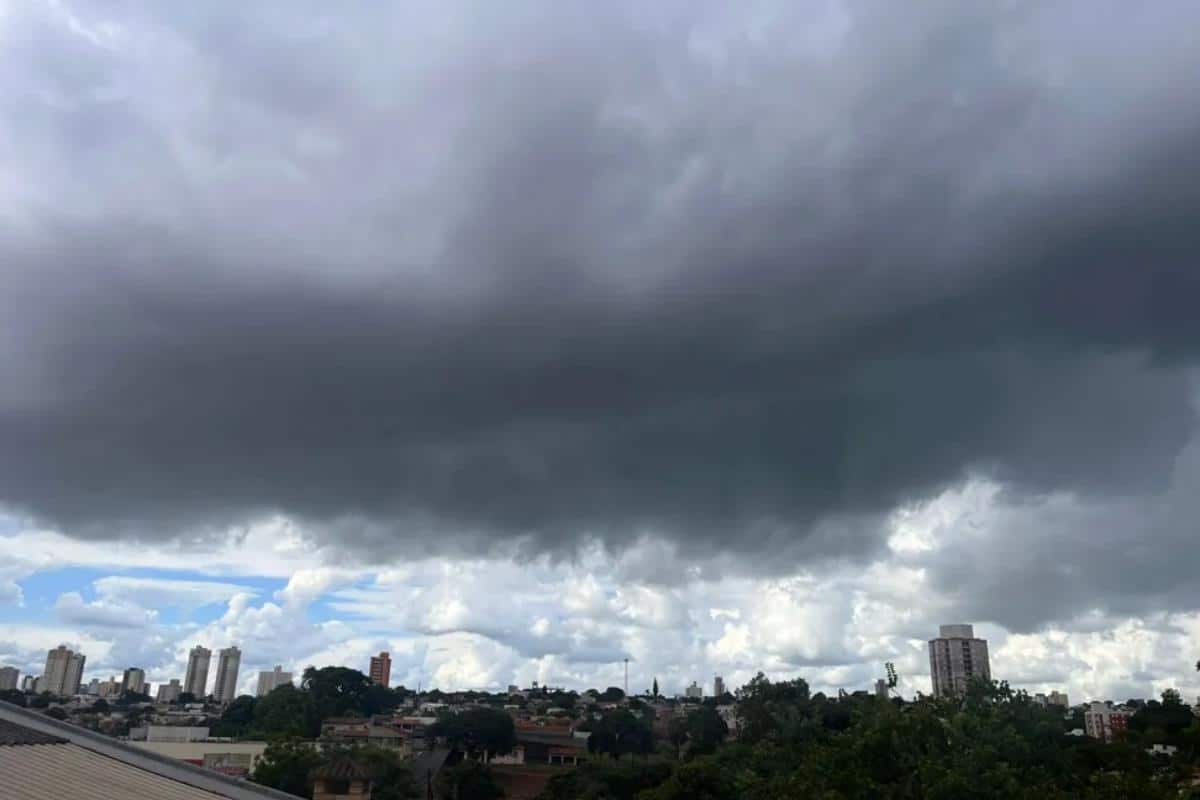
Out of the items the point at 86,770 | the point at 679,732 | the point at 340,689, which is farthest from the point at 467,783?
the point at 340,689

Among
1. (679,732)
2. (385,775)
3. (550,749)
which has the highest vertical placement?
(679,732)

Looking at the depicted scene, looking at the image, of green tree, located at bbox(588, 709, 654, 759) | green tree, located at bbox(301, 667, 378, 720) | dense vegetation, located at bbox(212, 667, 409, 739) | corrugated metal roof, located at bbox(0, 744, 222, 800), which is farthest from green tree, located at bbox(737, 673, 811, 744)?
green tree, located at bbox(301, 667, 378, 720)

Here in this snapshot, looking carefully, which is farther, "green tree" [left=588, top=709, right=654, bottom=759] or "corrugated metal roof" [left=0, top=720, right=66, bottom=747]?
"green tree" [left=588, top=709, right=654, bottom=759]

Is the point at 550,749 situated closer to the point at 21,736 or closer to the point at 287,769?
the point at 287,769

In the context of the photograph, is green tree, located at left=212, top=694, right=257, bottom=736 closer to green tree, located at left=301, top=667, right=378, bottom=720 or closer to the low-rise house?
green tree, located at left=301, top=667, right=378, bottom=720

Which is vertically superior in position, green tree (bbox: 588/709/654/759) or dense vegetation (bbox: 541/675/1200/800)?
dense vegetation (bbox: 541/675/1200/800)

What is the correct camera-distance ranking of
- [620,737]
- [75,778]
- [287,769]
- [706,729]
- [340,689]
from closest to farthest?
[75,778], [287,769], [706,729], [620,737], [340,689]

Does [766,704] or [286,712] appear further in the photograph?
[286,712]
